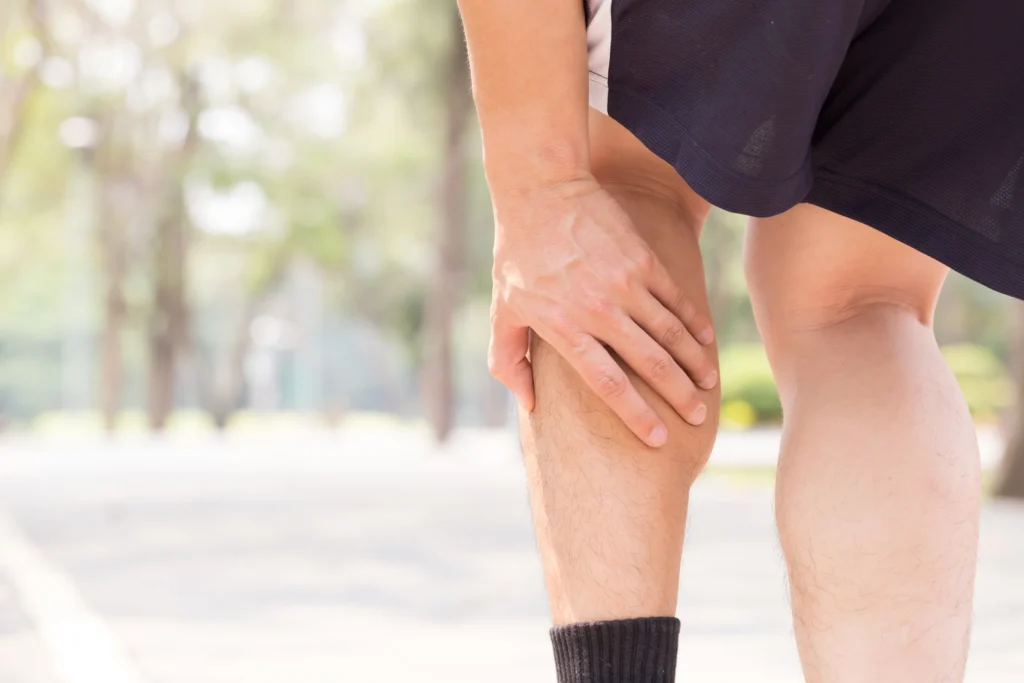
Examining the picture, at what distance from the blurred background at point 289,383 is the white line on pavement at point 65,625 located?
1cm

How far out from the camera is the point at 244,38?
56.2 ft

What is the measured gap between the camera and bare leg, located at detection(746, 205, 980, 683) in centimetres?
111

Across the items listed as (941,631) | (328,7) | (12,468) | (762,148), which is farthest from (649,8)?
(328,7)

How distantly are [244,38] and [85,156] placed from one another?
3.60m

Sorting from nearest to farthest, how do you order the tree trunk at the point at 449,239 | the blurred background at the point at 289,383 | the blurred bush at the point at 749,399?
the blurred background at the point at 289,383 → the tree trunk at the point at 449,239 → the blurred bush at the point at 749,399

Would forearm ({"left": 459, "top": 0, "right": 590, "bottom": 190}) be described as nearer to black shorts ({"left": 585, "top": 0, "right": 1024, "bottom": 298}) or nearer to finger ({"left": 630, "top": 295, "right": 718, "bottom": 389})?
black shorts ({"left": 585, "top": 0, "right": 1024, "bottom": 298})

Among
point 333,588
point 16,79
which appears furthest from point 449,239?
point 333,588

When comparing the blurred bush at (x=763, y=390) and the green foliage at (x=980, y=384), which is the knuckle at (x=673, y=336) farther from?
the green foliage at (x=980, y=384)

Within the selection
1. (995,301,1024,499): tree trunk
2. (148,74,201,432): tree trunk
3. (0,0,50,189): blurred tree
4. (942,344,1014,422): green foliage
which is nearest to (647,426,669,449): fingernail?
(995,301,1024,499): tree trunk

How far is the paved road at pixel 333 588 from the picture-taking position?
7.38 ft

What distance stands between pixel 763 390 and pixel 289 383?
2077 centimetres

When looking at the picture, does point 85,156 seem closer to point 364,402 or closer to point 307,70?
point 307,70

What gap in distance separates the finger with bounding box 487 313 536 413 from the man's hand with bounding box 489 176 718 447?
0.11 feet

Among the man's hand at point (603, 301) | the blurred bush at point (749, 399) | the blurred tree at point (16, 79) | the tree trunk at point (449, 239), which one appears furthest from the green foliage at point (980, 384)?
the man's hand at point (603, 301)
